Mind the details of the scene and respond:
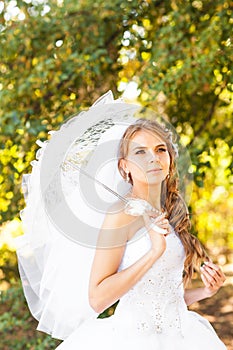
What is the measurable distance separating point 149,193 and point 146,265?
9.2 inches

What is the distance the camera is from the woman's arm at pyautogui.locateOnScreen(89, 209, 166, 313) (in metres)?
1.71

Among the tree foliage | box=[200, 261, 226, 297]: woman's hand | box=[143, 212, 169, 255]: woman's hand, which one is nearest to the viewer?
box=[143, 212, 169, 255]: woman's hand

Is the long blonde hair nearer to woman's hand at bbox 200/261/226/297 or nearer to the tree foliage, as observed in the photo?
woman's hand at bbox 200/261/226/297

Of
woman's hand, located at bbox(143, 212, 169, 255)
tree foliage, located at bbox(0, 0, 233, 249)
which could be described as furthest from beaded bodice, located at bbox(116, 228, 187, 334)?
tree foliage, located at bbox(0, 0, 233, 249)

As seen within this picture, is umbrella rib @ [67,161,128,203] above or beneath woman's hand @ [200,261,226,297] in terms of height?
above

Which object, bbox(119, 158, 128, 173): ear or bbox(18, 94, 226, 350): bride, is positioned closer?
bbox(18, 94, 226, 350): bride

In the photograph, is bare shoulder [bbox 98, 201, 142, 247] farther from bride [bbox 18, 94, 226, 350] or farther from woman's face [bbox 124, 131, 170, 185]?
woman's face [bbox 124, 131, 170, 185]

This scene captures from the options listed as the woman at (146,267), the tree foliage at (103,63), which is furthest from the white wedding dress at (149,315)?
the tree foliage at (103,63)

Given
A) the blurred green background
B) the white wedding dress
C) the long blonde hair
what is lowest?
the blurred green background

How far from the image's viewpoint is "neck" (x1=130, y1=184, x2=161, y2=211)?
72.8 inches

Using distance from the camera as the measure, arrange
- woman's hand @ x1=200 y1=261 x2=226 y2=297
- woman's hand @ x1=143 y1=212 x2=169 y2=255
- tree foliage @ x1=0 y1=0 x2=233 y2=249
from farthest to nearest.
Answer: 1. tree foliage @ x1=0 y1=0 x2=233 y2=249
2. woman's hand @ x1=200 y1=261 x2=226 y2=297
3. woman's hand @ x1=143 y1=212 x2=169 y2=255

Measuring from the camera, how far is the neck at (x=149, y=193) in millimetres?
1850

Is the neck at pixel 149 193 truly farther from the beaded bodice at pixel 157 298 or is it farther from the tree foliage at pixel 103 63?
the tree foliage at pixel 103 63

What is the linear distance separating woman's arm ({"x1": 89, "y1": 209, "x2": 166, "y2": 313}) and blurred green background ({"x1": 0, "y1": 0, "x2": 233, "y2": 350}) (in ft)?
5.51
